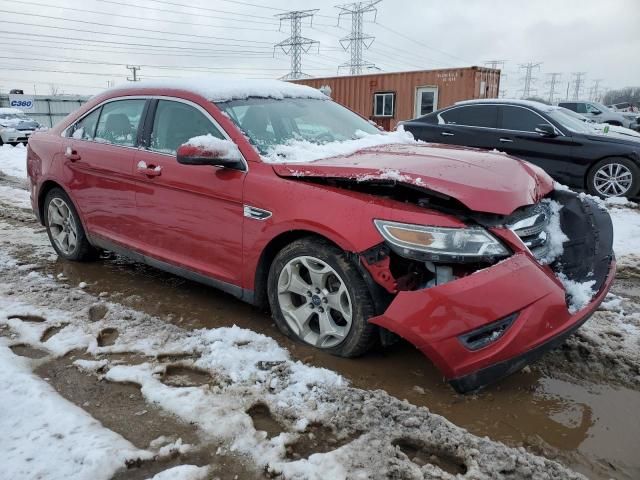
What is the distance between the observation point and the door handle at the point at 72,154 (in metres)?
4.40

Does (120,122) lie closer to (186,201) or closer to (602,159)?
(186,201)

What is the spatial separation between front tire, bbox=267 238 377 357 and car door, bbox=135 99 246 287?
375 mm

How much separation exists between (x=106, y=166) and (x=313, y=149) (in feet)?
5.87

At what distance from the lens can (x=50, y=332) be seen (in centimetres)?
336

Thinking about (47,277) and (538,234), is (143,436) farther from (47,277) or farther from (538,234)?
(47,277)

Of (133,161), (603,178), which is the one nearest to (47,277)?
(133,161)

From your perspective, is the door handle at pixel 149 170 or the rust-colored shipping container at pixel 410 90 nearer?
the door handle at pixel 149 170

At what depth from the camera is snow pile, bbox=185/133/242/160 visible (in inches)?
122

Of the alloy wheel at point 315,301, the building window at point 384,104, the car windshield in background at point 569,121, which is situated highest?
the building window at point 384,104

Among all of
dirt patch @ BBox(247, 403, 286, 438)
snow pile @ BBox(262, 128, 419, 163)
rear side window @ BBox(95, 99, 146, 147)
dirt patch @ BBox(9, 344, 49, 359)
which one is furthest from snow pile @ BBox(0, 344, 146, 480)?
rear side window @ BBox(95, 99, 146, 147)

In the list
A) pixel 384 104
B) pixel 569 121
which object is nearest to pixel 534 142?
pixel 569 121

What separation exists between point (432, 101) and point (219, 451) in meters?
14.7

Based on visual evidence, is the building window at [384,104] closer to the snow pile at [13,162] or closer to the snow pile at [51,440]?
the snow pile at [13,162]

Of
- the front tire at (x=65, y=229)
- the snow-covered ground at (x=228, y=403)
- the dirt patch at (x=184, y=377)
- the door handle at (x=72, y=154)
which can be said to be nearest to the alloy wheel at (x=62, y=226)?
the front tire at (x=65, y=229)
